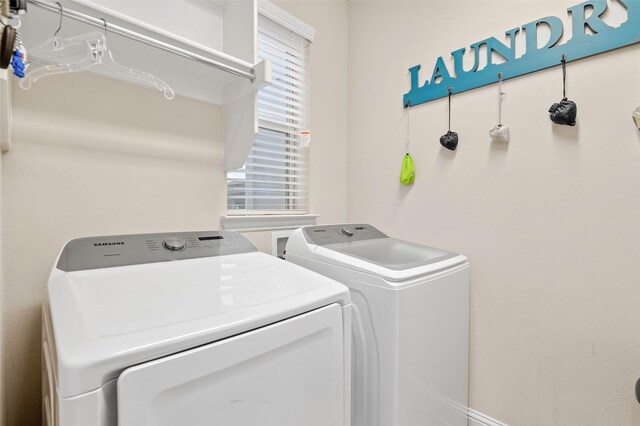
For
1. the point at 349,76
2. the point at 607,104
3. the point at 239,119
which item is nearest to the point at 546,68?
the point at 607,104

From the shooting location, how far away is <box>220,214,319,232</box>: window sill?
1.57m

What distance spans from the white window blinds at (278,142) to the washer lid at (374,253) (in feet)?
1.47

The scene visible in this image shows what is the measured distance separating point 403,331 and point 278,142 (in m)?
1.34

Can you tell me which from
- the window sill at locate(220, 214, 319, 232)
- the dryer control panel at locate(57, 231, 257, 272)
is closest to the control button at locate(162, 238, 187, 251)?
the dryer control panel at locate(57, 231, 257, 272)

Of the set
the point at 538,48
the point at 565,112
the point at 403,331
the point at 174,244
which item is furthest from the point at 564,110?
the point at 174,244

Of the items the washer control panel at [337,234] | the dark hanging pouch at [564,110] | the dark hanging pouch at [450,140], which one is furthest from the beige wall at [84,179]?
the dark hanging pouch at [564,110]

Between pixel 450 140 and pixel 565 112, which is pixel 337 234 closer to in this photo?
pixel 450 140

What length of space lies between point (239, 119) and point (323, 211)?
898 millimetres

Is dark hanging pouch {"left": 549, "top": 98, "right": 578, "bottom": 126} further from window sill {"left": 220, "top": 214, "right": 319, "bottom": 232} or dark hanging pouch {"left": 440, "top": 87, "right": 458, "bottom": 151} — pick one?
window sill {"left": 220, "top": 214, "right": 319, "bottom": 232}

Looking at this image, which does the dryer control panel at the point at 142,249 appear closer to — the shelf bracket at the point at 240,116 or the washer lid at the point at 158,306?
the washer lid at the point at 158,306

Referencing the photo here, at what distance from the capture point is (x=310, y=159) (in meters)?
2.02

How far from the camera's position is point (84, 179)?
45.6 inches

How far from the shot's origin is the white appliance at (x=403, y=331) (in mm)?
1084

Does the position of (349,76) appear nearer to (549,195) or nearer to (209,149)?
(209,149)
